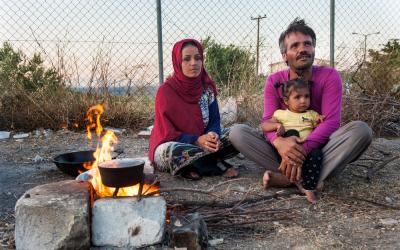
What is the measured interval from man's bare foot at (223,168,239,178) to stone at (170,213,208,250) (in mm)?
1515

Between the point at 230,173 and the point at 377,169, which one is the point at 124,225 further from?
the point at 377,169

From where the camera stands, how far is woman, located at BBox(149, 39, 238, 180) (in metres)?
3.97

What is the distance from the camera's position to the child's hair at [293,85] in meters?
3.49

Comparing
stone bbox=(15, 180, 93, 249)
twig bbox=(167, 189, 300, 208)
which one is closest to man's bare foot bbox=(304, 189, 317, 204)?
twig bbox=(167, 189, 300, 208)

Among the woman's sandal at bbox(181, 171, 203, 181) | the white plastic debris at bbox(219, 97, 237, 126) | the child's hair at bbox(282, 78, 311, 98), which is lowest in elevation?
the woman's sandal at bbox(181, 171, 203, 181)

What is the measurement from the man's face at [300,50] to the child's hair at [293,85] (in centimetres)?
15

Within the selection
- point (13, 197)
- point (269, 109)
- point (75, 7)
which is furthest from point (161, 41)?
point (13, 197)

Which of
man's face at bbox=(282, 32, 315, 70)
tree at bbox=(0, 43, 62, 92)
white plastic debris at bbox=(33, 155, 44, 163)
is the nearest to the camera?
man's face at bbox=(282, 32, 315, 70)

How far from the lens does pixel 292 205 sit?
3.33m

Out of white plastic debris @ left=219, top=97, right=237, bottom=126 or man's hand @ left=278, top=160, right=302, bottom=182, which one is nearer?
man's hand @ left=278, top=160, right=302, bottom=182

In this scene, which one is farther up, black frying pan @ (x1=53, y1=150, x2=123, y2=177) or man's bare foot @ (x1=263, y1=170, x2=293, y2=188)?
black frying pan @ (x1=53, y1=150, x2=123, y2=177)

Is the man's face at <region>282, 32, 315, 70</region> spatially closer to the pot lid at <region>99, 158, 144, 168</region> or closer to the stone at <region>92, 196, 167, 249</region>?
the pot lid at <region>99, 158, 144, 168</region>

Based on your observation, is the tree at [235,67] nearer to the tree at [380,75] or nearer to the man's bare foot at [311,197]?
the tree at [380,75]

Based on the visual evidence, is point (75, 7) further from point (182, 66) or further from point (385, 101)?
point (385, 101)
